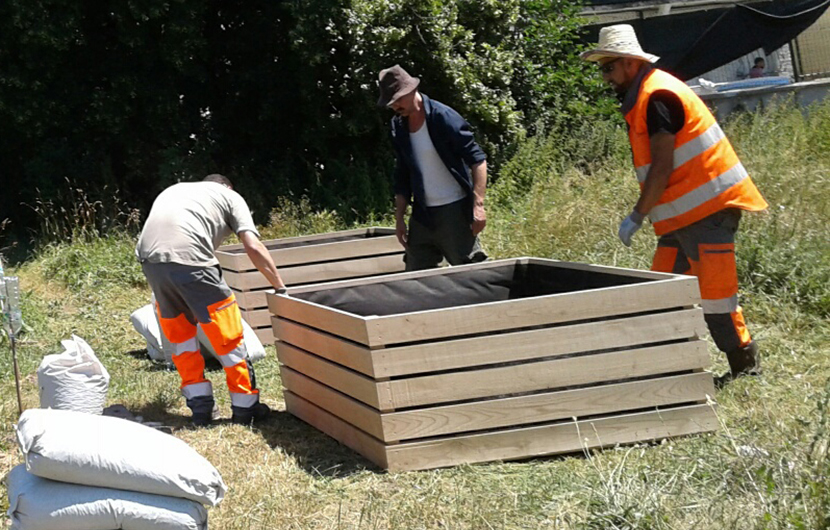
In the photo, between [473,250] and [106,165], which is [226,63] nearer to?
[106,165]

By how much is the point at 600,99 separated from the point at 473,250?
7052mm

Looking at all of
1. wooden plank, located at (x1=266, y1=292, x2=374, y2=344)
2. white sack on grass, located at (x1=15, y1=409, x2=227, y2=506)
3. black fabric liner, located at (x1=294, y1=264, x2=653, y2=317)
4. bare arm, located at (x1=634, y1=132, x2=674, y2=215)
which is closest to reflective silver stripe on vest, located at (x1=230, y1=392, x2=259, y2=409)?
wooden plank, located at (x1=266, y1=292, x2=374, y2=344)

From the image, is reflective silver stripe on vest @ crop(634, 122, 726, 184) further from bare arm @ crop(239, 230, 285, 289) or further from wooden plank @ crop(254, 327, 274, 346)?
wooden plank @ crop(254, 327, 274, 346)

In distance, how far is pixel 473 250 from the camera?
7.07 metres

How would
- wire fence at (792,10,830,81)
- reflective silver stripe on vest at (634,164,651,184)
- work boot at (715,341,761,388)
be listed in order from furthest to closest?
1. wire fence at (792,10,830,81)
2. work boot at (715,341,761,388)
3. reflective silver stripe on vest at (634,164,651,184)

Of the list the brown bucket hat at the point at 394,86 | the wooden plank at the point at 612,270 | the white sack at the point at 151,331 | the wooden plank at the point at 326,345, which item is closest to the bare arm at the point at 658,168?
the wooden plank at the point at 612,270

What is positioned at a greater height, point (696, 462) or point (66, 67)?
point (66, 67)

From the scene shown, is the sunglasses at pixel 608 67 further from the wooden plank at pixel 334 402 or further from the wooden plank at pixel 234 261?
the wooden plank at pixel 234 261

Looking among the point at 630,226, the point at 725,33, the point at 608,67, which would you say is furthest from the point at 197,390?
the point at 725,33

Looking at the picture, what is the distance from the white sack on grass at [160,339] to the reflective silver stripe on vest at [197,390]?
129 centimetres

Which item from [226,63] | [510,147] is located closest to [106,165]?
[226,63]

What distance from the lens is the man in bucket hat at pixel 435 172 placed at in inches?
265

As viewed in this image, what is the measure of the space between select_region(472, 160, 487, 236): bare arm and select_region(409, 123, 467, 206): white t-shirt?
142 millimetres

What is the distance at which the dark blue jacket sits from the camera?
6.74 meters
